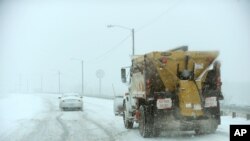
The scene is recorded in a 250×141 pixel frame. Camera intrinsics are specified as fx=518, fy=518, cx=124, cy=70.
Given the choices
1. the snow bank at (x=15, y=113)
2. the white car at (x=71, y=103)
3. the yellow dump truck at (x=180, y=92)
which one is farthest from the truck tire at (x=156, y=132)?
the white car at (x=71, y=103)

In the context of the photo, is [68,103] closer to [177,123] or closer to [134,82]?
[134,82]

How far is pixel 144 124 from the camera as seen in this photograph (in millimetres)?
18250

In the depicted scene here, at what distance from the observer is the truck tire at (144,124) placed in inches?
712

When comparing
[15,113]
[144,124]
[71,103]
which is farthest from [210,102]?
[71,103]

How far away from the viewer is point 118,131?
67.7ft

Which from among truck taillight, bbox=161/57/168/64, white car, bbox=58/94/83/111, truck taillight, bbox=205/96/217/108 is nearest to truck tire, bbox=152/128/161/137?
truck taillight, bbox=205/96/217/108

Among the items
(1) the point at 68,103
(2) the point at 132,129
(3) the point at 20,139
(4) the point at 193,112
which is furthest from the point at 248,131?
(1) the point at 68,103

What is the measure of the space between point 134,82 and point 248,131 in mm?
9735

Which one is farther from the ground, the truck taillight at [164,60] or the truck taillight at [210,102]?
the truck taillight at [164,60]

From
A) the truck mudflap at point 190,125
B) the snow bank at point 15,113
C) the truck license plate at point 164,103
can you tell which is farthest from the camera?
the snow bank at point 15,113

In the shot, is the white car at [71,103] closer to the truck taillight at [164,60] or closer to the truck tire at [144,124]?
the truck tire at [144,124]

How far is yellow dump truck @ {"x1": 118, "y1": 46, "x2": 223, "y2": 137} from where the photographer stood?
57.8 feet

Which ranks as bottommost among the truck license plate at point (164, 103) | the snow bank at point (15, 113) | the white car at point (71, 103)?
the snow bank at point (15, 113)

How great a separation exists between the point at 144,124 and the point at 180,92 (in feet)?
5.76
